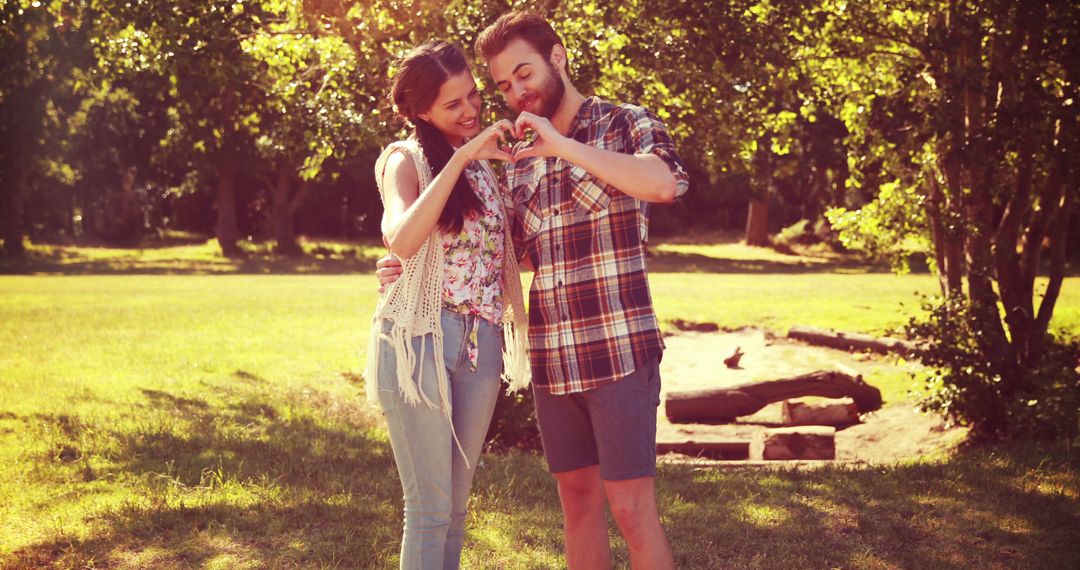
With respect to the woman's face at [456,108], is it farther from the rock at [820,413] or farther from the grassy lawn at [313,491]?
the rock at [820,413]

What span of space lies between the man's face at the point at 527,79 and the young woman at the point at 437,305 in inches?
5.0

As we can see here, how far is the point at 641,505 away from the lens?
127 inches

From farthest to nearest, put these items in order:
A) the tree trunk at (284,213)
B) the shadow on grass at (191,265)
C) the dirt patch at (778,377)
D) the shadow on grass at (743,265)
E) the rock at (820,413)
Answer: the tree trunk at (284,213) → the shadow on grass at (191,265) → the shadow on grass at (743,265) → the rock at (820,413) → the dirt patch at (778,377)

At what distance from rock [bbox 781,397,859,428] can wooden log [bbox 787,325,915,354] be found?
3257mm

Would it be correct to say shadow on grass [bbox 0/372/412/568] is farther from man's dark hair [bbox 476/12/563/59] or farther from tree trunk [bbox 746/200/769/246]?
tree trunk [bbox 746/200/769/246]

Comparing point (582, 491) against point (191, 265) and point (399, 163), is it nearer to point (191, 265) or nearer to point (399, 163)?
point (399, 163)

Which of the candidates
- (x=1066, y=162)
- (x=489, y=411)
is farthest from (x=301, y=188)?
(x=489, y=411)

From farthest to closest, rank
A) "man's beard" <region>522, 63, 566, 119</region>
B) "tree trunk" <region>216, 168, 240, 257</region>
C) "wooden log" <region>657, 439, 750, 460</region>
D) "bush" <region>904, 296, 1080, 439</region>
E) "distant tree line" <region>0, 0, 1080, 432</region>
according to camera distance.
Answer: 1. "tree trunk" <region>216, 168, 240, 257</region>
2. "wooden log" <region>657, 439, 750, 460</region>
3. "bush" <region>904, 296, 1080, 439</region>
4. "distant tree line" <region>0, 0, 1080, 432</region>
5. "man's beard" <region>522, 63, 566, 119</region>

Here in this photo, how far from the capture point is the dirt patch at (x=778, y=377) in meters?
8.86

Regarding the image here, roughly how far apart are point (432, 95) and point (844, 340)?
11524 mm

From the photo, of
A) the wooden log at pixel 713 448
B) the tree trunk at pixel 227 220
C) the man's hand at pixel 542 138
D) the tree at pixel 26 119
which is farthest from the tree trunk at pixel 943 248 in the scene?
the tree at pixel 26 119

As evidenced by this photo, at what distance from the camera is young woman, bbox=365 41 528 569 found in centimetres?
312

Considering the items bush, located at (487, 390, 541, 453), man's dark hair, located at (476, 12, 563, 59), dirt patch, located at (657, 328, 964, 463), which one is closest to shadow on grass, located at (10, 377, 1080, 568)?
bush, located at (487, 390, 541, 453)

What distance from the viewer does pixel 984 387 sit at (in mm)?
8180
